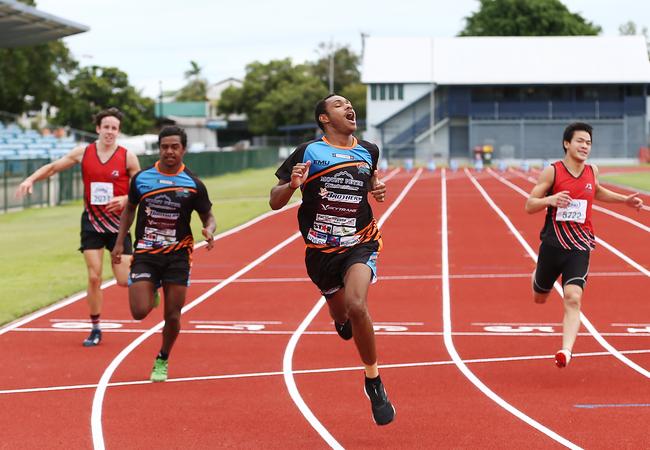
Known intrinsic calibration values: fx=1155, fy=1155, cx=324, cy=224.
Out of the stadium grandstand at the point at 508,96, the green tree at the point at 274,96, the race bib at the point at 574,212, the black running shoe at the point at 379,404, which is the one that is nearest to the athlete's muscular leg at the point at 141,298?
the black running shoe at the point at 379,404

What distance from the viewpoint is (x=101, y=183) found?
10391 millimetres

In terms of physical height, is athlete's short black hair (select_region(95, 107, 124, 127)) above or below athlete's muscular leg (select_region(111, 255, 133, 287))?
above

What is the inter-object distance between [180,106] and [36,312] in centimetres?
12476

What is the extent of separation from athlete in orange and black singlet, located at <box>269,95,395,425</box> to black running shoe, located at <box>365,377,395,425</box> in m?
0.02

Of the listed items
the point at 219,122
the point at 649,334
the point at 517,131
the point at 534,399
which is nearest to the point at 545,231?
the point at 534,399

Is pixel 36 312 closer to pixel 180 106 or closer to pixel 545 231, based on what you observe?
pixel 545 231

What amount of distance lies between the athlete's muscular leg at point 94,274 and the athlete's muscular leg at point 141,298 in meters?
1.79

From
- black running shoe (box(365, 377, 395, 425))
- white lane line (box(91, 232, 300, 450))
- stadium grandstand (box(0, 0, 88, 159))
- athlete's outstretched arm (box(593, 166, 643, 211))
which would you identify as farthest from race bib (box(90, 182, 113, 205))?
stadium grandstand (box(0, 0, 88, 159))

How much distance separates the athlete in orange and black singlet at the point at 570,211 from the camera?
29.1 feet

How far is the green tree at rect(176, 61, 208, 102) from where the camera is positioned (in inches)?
6422

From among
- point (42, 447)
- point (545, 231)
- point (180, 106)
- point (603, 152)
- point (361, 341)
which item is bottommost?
point (42, 447)

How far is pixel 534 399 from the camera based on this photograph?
8.08m

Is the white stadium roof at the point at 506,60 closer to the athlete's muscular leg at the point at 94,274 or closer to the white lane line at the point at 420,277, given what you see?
the white lane line at the point at 420,277

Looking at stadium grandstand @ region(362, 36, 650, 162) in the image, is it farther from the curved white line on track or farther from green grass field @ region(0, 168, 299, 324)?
the curved white line on track
